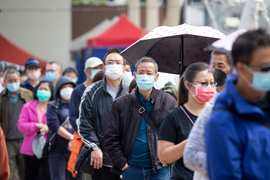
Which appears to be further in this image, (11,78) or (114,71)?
(11,78)

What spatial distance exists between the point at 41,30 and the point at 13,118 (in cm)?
1634

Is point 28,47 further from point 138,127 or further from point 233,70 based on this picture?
point 233,70

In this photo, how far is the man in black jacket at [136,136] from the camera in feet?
14.3

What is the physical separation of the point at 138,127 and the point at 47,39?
2014 cm

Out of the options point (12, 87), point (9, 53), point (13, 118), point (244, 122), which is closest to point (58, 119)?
point (13, 118)

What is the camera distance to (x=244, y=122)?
2.15m

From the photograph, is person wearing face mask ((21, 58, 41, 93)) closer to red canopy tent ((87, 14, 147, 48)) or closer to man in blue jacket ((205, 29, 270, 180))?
red canopy tent ((87, 14, 147, 48))

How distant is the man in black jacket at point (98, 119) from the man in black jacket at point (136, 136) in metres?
0.48

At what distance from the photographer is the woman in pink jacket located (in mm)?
7227

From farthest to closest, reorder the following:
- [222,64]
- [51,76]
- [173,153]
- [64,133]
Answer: [51,76]
[64,133]
[222,64]
[173,153]

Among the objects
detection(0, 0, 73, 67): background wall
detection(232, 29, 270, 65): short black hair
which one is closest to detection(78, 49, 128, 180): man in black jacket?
detection(232, 29, 270, 65): short black hair

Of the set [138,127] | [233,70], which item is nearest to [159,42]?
[138,127]

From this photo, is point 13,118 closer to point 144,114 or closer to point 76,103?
point 76,103

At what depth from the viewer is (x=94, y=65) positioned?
21.6ft
